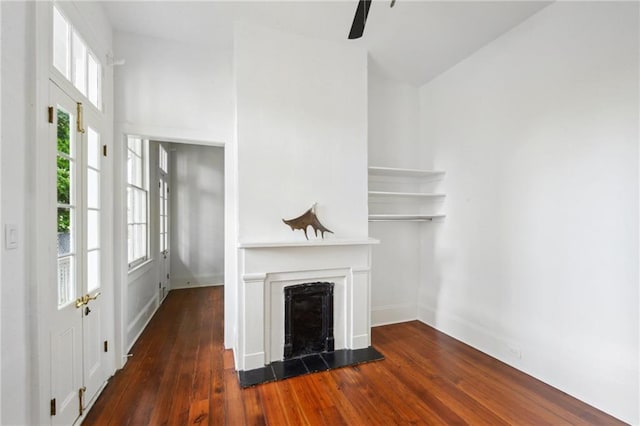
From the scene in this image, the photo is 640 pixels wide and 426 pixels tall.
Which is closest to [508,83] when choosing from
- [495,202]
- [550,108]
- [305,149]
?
[550,108]

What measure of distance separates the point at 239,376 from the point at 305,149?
7.03 ft

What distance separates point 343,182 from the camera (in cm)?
293

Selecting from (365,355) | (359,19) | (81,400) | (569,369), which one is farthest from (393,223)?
(81,400)

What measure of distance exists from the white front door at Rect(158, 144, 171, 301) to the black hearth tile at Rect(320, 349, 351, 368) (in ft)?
9.90

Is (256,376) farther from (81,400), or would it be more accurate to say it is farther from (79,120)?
(79,120)

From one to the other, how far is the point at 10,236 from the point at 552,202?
3.54 m

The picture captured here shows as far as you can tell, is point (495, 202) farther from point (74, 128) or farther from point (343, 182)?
point (74, 128)

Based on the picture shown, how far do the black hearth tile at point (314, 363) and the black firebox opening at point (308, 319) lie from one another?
5 centimetres

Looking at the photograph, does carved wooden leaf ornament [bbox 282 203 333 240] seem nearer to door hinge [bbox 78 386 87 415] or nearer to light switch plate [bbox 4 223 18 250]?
light switch plate [bbox 4 223 18 250]

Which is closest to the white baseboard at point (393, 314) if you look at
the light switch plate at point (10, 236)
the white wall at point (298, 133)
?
the white wall at point (298, 133)

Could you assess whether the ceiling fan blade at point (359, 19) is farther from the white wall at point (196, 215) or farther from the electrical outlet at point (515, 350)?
the white wall at point (196, 215)

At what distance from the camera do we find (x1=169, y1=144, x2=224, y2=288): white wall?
208 inches

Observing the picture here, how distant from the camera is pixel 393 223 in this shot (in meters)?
3.65

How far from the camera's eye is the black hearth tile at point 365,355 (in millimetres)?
2666
